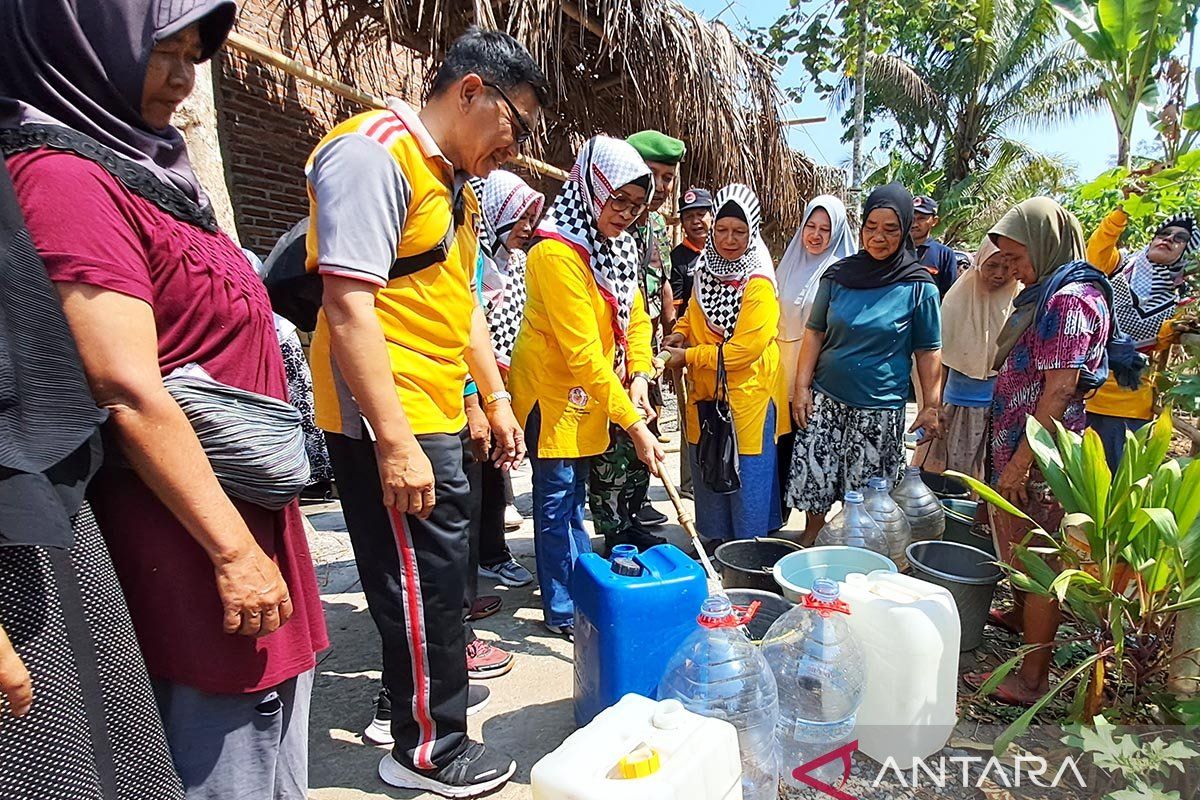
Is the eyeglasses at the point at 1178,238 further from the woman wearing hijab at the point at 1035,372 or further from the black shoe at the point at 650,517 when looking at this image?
the black shoe at the point at 650,517

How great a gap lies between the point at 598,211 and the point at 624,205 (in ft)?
0.32

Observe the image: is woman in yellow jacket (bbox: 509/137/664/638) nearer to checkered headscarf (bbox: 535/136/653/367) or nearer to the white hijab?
checkered headscarf (bbox: 535/136/653/367)

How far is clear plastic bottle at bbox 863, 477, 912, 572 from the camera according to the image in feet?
8.75

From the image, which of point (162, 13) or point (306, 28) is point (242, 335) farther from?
point (306, 28)

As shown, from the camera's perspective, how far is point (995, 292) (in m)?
3.65

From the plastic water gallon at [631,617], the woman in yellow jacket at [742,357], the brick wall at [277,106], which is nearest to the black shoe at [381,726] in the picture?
the plastic water gallon at [631,617]

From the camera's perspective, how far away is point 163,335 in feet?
3.49

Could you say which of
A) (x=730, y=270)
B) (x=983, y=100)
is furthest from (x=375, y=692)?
(x=983, y=100)

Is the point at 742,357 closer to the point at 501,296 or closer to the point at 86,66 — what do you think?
the point at 501,296

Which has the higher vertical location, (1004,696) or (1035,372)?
(1035,372)

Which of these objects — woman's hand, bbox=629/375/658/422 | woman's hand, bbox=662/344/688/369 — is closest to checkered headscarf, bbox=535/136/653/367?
woman's hand, bbox=629/375/658/422

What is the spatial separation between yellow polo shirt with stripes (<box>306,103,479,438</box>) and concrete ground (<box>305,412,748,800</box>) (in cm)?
101

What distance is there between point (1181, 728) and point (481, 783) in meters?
1.78

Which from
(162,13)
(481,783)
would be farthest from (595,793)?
(162,13)
